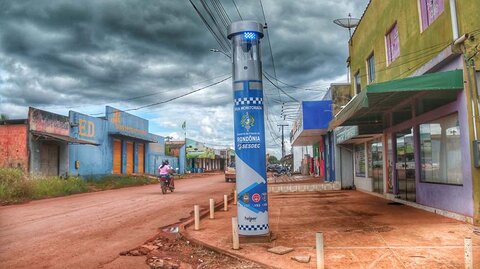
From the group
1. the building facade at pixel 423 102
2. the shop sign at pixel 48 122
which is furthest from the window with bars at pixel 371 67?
the shop sign at pixel 48 122

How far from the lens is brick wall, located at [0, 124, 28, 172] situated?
25172 mm

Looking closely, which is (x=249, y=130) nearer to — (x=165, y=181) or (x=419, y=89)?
(x=419, y=89)

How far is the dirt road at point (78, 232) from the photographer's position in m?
7.48

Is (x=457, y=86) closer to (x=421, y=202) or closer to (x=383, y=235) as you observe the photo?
(x=383, y=235)

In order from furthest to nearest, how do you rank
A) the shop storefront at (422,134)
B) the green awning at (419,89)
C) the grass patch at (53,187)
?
the grass patch at (53,187) < the shop storefront at (422,134) < the green awning at (419,89)

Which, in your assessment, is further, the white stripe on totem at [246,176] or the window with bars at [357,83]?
the window with bars at [357,83]

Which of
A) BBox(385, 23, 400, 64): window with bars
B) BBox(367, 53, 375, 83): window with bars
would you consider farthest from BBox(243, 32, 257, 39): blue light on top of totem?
BBox(367, 53, 375, 83): window with bars

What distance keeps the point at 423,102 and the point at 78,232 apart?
31.7ft

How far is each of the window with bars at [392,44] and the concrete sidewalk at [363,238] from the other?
17.5 feet

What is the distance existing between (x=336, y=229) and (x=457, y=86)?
426cm

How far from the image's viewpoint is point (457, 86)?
945 centimetres

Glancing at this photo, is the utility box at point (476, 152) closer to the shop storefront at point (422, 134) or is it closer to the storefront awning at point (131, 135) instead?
the shop storefront at point (422, 134)

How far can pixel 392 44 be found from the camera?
15117mm

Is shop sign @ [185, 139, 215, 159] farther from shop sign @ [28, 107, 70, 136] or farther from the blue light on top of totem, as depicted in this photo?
the blue light on top of totem
